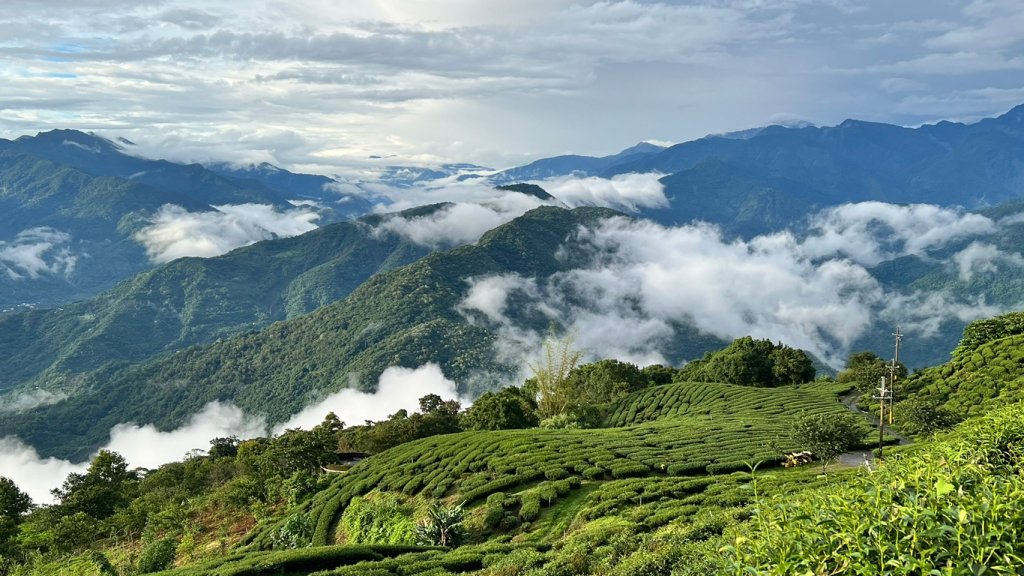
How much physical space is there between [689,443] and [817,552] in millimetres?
38298

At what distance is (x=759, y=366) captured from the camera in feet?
299

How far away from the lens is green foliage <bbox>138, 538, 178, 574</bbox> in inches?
1356

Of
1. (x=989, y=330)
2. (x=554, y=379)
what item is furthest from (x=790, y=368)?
(x=554, y=379)

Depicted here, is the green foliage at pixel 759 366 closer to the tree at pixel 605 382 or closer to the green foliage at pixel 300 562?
the tree at pixel 605 382

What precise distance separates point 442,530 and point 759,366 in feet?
244

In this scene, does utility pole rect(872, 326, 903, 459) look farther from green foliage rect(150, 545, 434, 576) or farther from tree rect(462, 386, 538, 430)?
tree rect(462, 386, 538, 430)

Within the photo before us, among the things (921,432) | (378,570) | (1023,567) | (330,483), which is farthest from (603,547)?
(330,483)

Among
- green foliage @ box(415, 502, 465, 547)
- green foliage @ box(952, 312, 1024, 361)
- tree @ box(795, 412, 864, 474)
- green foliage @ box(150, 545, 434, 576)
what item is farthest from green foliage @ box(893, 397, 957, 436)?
green foliage @ box(150, 545, 434, 576)

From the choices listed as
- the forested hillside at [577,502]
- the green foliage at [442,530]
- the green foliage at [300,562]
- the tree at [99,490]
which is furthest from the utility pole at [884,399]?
the tree at [99,490]

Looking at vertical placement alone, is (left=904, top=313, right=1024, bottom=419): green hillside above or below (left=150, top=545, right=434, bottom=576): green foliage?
below

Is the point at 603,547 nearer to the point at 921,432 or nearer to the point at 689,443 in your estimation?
the point at 689,443

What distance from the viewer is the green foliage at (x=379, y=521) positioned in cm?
3262

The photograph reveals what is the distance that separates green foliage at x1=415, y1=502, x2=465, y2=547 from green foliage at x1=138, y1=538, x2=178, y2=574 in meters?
16.5

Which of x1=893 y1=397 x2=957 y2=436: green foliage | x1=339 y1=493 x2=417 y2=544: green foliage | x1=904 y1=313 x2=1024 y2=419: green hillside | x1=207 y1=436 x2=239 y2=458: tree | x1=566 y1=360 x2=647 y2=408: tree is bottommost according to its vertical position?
x1=207 y1=436 x2=239 y2=458: tree
